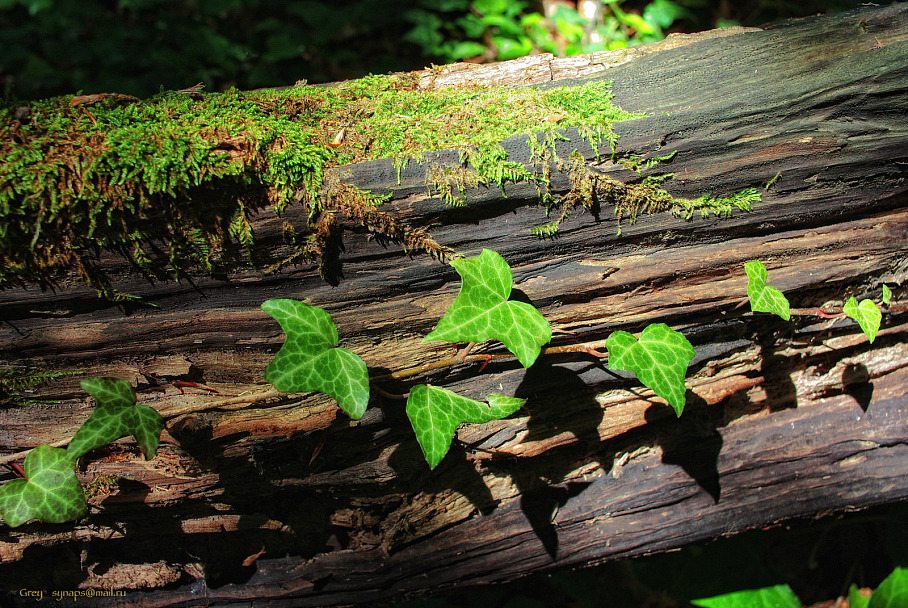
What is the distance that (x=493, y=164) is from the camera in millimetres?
1389

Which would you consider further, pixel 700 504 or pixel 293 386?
pixel 700 504

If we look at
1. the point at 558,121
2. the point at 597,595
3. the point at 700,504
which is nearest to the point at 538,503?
the point at 700,504

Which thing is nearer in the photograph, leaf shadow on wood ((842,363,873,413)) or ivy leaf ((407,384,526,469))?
ivy leaf ((407,384,526,469))

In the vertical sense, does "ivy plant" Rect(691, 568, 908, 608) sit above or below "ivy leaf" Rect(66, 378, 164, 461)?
below

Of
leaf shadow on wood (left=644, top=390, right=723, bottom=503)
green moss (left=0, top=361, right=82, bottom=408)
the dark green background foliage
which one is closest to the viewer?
green moss (left=0, top=361, right=82, bottom=408)

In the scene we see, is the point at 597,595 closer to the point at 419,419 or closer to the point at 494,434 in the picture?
the point at 494,434

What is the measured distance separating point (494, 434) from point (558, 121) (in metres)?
1.07

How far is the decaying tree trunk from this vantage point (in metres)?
1.44

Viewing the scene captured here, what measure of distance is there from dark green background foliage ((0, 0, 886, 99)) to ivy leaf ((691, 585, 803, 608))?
3.42 meters

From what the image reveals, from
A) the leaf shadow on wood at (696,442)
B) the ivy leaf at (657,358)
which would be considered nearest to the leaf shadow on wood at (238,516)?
the ivy leaf at (657,358)

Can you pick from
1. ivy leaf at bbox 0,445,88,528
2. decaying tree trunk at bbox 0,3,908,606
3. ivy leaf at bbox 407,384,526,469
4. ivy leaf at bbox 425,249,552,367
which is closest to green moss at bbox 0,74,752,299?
decaying tree trunk at bbox 0,3,908,606

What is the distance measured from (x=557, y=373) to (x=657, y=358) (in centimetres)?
33

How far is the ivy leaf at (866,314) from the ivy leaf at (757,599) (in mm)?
1345

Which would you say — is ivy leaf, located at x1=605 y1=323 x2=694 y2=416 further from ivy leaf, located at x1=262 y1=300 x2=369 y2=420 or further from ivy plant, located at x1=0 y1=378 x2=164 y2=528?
ivy plant, located at x1=0 y1=378 x2=164 y2=528
